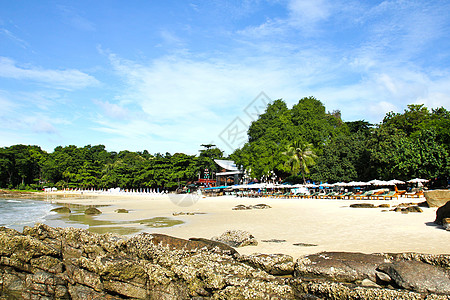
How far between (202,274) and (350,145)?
46.0m

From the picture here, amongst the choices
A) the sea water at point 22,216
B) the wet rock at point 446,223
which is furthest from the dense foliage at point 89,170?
the wet rock at point 446,223

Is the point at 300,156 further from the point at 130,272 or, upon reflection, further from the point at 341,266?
the point at 130,272

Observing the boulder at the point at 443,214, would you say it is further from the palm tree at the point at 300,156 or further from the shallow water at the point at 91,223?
the palm tree at the point at 300,156

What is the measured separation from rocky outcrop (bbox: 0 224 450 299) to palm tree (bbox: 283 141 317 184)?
45769 mm

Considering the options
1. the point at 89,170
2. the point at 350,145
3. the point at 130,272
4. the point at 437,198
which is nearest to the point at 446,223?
the point at 437,198

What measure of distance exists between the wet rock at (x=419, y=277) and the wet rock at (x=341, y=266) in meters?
0.47

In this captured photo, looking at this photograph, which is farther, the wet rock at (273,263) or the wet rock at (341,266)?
the wet rock at (273,263)

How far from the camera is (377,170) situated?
1666 inches

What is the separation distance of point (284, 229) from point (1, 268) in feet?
35.2

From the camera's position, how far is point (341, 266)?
6777 millimetres

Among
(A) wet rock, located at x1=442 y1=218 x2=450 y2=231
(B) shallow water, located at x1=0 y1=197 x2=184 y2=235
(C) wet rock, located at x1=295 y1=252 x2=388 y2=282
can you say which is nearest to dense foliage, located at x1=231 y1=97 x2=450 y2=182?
(A) wet rock, located at x1=442 y1=218 x2=450 y2=231

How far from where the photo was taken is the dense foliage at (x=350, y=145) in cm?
3684

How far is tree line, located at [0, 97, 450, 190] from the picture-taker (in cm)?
3784

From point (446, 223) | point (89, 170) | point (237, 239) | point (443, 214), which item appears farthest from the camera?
point (89, 170)
